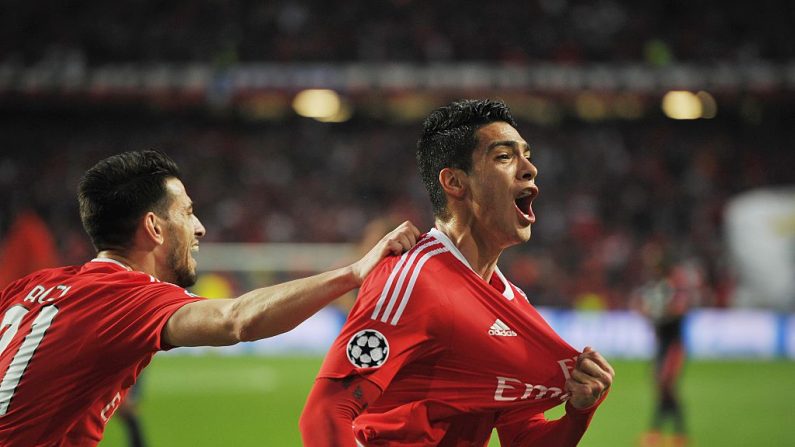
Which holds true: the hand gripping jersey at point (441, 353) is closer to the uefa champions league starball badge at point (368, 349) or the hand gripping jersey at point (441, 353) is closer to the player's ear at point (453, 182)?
the uefa champions league starball badge at point (368, 349)

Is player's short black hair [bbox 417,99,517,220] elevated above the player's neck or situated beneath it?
elevated above

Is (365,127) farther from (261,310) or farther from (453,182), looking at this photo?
(261,310)

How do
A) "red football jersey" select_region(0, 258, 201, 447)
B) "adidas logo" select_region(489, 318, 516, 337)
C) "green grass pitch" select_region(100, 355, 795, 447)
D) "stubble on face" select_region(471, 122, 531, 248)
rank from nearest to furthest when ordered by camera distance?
"red football jersey" select_region(0, 258, 201, 447) → "adidas logo" select_region(489, 318, 516, 337) → "stubble on face" select_region(471, 122, 531, 248) → "green grass pitch" select_region(100, 355, 795, 447)

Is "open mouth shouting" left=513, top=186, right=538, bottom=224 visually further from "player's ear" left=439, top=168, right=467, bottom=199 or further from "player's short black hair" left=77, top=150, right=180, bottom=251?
"player's short black hair" left=77, top=150, right=180, bottom=251

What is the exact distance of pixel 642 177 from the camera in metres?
25.5

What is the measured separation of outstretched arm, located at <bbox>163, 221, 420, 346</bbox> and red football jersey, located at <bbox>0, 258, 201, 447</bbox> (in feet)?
0.30

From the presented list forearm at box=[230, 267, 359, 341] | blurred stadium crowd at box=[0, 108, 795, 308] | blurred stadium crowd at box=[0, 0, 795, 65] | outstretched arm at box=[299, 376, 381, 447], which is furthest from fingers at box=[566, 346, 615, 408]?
blurred stadium crowd at box=[0, 0, 795, 65]

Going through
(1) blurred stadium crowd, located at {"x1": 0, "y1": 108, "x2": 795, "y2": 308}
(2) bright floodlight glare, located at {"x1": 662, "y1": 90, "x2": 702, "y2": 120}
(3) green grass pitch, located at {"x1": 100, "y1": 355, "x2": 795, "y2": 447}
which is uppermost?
(2) bright floodlight glare, located at {"x1": 662, "y1": 90, "x2": 702, "y2": 120}

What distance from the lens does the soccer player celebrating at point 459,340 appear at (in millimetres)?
2566

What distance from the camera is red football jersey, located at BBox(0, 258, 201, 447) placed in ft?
8.89

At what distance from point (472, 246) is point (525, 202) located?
0.86 ft

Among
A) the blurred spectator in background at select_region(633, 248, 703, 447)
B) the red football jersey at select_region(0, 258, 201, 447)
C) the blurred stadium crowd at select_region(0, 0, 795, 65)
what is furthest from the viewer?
the blurred stadium crowd at select_region(0, 0, 795, 65)

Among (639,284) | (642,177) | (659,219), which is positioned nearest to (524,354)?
(639,284)

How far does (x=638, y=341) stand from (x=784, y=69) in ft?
44.9
